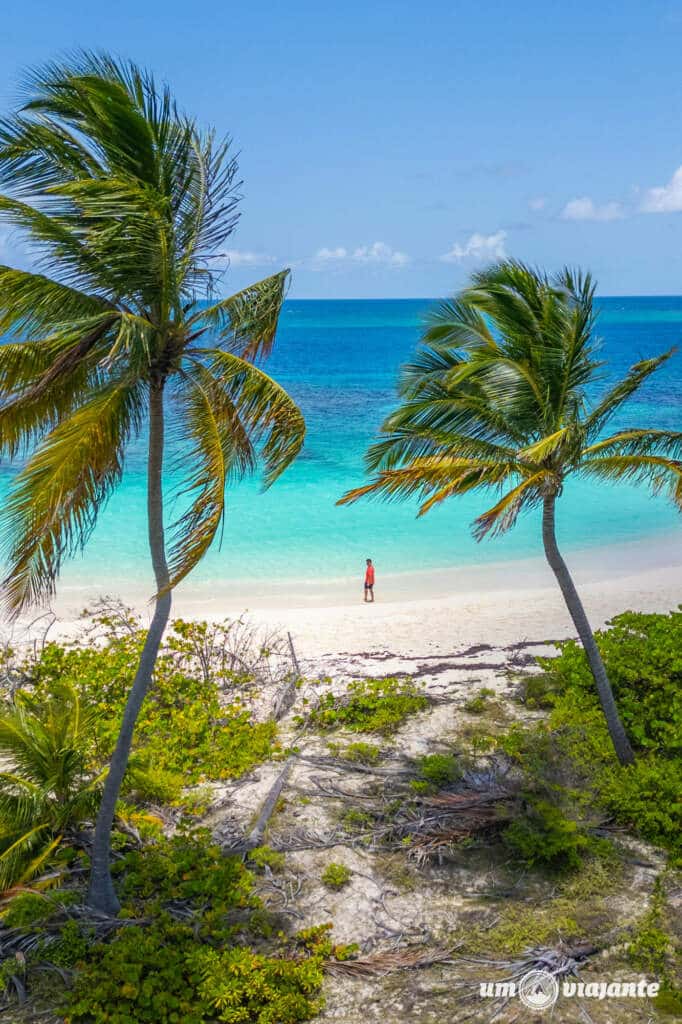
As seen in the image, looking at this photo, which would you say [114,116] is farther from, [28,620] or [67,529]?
[28,620]

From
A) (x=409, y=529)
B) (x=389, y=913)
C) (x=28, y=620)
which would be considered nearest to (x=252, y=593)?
(x=28, y=620)

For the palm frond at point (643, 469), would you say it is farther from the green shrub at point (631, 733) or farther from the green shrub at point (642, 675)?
the green shrub at point (631, 733)

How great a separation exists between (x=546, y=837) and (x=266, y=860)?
2890mm

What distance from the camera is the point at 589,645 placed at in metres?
9.66

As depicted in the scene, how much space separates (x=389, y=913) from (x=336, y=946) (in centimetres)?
66

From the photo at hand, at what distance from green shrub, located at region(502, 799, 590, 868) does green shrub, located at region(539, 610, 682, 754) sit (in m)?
Result: 2.16

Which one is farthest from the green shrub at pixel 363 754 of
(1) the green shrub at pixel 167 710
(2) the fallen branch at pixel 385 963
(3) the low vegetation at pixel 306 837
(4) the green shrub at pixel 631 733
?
(2) the fallen branch at pixel 385 963

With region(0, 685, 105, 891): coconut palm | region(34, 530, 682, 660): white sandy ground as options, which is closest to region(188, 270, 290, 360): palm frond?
region(0, 685, 105, 891): coconut palm

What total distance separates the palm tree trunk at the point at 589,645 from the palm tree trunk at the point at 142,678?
4.51 m

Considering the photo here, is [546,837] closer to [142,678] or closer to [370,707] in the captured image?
[370,707]

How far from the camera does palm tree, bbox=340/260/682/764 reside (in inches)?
350

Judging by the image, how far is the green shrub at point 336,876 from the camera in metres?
8.22

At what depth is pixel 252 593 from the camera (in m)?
19.9

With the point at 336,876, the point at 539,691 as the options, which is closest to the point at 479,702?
the point at 539,691
